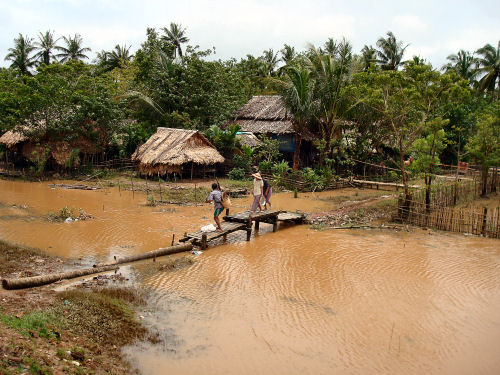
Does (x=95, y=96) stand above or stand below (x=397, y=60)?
below

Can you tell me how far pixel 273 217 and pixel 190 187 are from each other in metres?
7.06

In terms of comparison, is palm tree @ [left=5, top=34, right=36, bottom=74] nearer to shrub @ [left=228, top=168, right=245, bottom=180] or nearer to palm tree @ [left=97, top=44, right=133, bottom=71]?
palm tree @ [left=97, top=44, right=133, bottom=71]

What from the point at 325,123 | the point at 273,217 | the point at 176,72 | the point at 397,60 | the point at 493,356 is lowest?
the point at 493,356

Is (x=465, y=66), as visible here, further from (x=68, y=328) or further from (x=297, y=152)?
(x=68, y=328)

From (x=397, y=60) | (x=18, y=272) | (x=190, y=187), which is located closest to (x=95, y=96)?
(x=190, y=187)

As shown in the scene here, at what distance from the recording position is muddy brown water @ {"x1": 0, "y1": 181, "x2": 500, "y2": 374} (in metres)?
5.38

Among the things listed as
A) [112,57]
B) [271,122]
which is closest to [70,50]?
[112,57]

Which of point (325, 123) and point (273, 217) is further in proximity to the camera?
point (325, 123)

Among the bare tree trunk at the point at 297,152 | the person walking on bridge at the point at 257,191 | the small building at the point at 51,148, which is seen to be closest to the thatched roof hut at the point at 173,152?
the small building at the point at 51,148

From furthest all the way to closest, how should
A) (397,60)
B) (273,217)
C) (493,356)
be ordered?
(397,60) < (273,217) < (493,356)

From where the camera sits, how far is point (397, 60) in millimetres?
30594

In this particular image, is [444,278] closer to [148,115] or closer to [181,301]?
[181,301]

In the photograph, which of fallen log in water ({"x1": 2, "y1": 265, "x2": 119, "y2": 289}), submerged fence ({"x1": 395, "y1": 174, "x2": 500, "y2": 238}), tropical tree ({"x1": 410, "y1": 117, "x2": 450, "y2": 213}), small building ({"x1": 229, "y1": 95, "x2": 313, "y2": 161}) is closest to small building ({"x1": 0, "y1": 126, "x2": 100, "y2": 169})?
small building ({"x1": 229, "y1": 95, "x2": 313, "y2": 161})

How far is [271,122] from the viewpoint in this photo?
23.0 meters
